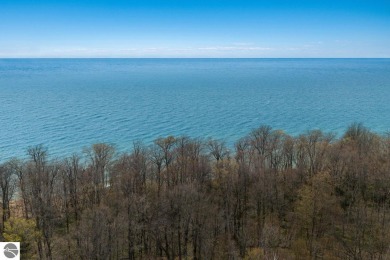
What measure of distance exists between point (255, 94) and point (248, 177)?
108 meters

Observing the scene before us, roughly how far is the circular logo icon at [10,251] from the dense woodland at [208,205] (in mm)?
5080

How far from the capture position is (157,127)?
88.9 meters

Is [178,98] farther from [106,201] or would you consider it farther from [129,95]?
[106,201]

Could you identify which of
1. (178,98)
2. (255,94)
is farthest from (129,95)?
(255,94)

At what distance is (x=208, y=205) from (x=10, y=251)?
18548 mm

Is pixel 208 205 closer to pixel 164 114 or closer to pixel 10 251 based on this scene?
pixel 10 251

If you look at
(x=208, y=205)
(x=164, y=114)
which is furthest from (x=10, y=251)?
(x=164, y=114)

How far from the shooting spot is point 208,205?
1403 inches

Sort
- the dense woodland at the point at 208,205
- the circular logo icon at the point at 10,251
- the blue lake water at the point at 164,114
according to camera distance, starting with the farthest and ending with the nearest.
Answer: the blue lake water at the point at 164,114 < the dense woodland at the point at 208,205 < the circular logo icon at the point at 10,251

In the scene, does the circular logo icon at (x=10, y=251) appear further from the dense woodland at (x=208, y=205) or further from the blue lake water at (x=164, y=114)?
the blue lake water at (x=164, y=114)

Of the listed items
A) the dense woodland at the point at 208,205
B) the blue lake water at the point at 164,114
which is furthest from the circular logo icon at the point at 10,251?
the blue lake water at the point at 164,114

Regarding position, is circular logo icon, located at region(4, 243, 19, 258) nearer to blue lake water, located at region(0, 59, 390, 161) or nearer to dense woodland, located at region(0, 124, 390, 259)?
dense woodland, located at region(0, 124, 390, 259)

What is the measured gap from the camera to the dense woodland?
32.5 m

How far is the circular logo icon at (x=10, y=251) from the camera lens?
24269 millimetres
